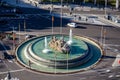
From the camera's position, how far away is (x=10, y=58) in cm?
8938

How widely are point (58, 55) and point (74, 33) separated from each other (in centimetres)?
2455

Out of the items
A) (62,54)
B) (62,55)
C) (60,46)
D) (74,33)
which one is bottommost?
(62,55)

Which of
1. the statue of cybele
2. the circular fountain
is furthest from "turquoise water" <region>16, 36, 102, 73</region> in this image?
the statue of cybele

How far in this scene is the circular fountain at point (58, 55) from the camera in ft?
275

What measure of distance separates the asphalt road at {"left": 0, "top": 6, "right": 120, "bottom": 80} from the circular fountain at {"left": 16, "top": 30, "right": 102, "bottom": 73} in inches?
94.9

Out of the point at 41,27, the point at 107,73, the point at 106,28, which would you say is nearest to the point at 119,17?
the point at 106,28

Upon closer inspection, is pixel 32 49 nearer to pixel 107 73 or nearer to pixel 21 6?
pixel 107 73

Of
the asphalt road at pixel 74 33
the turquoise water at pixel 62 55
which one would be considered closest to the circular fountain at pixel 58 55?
the turquoise water at pixel 62 55

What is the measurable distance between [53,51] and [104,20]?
42960 mm

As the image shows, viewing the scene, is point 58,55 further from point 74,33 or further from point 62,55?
point 74,33

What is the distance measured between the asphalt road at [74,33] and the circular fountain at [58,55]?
2.41 metres

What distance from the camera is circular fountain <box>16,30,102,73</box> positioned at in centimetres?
8369

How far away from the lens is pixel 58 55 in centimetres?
8762

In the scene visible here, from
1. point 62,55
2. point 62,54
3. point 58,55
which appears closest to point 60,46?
point 62,54
